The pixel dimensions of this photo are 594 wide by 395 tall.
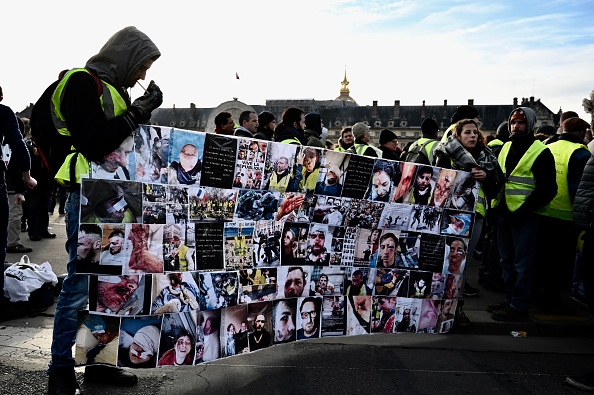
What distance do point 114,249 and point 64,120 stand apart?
838mm

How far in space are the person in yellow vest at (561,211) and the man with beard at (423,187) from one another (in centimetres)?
206

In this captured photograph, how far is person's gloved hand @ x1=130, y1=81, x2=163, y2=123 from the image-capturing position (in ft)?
10.6

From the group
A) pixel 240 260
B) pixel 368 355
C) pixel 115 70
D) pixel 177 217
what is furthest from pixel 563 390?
pixel 115 70

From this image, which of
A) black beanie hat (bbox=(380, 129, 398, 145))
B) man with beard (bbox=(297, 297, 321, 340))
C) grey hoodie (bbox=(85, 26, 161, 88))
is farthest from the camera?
black beanie hat (bbox=(380, 129, 398, 145))

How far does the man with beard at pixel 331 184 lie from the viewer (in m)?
3.93

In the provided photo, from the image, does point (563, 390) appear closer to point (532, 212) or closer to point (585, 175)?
point (585, 175)

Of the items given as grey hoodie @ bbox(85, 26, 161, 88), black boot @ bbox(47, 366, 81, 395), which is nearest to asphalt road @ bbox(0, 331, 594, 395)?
black boot @ bbox(47, 366, 81, 395)

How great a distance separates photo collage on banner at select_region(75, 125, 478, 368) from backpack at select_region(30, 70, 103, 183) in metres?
0.31

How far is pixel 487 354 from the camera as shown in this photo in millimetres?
4652

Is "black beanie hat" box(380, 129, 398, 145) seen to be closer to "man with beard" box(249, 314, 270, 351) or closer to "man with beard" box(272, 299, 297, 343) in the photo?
"man with beard" box(272, 299, 297, 343)

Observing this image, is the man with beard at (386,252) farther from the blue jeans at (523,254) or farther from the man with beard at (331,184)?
the blue jeans at (523,254)

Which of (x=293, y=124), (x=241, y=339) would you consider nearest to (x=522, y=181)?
(x=293, y=124)

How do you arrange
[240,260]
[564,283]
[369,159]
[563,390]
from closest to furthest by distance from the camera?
[240,260]
[563,390]
[369,159]
[564,283]

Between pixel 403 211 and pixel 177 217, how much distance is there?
186cm
